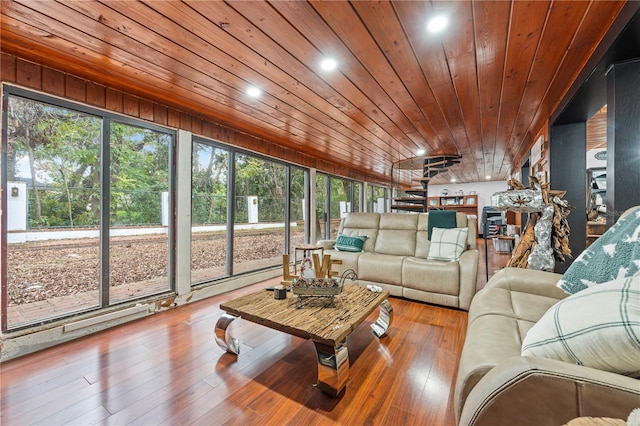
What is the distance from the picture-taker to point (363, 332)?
237 cm

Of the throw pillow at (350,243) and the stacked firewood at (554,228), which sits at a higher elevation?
the stacked firewood at (554,228)

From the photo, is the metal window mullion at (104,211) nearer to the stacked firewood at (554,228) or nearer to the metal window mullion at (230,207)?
the metal window mullion at (230,207)

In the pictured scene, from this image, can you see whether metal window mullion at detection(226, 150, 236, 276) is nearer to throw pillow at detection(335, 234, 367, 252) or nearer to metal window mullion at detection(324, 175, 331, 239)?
throw pillow at detection(335, 234, 367, 252)

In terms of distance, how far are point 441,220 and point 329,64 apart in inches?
94.8

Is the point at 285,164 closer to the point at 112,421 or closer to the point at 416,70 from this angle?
the point at 416,70

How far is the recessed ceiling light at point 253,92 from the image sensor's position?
2508 millimetres

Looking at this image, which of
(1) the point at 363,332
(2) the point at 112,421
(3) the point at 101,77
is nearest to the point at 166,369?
(2) the point at 112,421

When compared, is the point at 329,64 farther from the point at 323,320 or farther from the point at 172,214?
A: the point at 172,214

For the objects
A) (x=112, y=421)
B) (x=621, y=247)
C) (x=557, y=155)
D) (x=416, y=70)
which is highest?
(x=416, y=70)

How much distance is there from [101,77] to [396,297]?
3791 mm

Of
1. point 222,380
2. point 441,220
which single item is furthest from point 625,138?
point 222,380

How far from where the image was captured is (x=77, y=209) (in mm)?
2381

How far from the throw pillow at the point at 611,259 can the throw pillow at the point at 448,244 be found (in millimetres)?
1757

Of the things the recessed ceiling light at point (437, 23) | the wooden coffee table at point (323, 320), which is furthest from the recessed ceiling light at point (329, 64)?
the wooden coffee table at point (323, 320)
